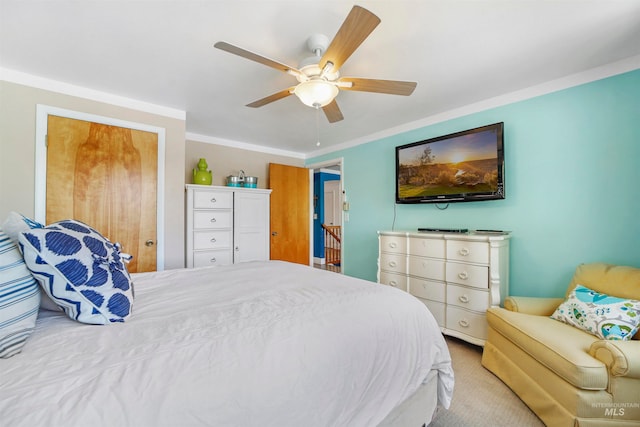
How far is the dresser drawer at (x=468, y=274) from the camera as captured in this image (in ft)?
7.26

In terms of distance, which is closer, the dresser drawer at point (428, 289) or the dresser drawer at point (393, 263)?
the dresser drawer at point (428, 289)

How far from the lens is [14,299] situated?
80 cm

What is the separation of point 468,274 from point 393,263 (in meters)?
0.77

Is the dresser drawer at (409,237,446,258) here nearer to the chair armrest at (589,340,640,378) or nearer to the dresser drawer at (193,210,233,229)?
the chair armrest at (589,340,640,378)

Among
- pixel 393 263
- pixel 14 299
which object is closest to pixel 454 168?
pixel 393 263

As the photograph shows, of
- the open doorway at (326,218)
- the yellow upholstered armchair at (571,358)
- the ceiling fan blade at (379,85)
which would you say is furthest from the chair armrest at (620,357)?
the open doorway at (326,218)

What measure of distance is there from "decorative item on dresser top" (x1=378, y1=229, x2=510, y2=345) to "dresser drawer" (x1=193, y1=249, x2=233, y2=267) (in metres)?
2.08

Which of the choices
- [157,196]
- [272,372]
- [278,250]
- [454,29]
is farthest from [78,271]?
[278,250]

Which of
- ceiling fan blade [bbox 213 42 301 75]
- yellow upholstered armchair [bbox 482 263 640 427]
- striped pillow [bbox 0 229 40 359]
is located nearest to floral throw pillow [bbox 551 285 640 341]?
yellow upholstered armchair [bbox 482 263 640 427]

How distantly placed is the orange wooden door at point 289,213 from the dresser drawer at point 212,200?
855mm

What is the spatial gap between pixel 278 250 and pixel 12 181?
2.85 m

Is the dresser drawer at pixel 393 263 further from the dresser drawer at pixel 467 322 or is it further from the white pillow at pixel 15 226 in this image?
the white pillow at pixel 15 226

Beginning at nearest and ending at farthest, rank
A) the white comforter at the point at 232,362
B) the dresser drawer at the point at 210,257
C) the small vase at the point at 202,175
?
the white comforter at the point at 232,362, the dresser drawer at the point at 210,257, the small vase at the point at 202,175

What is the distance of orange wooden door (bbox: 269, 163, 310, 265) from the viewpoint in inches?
161
